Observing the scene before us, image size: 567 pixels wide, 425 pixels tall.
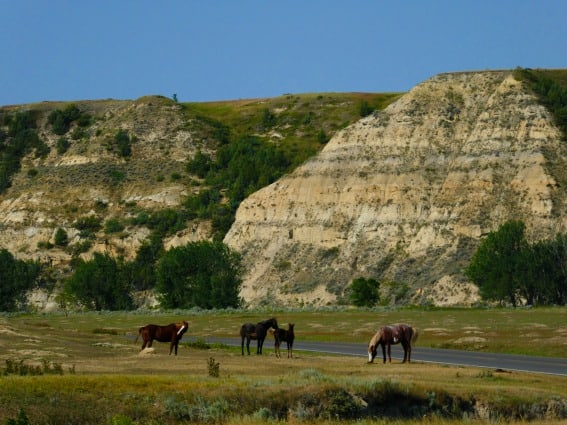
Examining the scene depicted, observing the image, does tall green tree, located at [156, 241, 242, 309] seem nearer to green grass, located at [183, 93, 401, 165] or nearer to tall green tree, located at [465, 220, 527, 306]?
tall green tree, located at [465, 220, 527, 306]

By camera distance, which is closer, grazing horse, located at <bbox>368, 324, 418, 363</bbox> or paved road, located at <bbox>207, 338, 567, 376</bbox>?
grazing horse, located at <bbox>368, 324, 418, 363</bbox>

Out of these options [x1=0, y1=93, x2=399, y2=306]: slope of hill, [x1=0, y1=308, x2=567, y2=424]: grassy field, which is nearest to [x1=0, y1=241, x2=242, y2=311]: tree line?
[x1=0, y1=93, x2=399, y2=306]: slope of hill

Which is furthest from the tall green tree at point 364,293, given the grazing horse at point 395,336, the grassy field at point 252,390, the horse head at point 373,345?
the grazing horse at point 395,336

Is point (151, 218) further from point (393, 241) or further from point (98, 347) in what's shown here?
point (98, 347)

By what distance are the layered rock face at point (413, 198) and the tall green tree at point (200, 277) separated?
738 centimetres

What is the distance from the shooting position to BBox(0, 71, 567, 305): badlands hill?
11088cm

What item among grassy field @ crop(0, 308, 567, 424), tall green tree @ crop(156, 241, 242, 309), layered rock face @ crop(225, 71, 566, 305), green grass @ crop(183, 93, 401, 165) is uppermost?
green grass @ crop(183, 93, 401, 165)

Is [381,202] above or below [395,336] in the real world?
above

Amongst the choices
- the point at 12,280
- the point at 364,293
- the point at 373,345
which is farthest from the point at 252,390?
the point at 12,280

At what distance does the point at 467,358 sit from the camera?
4559cm

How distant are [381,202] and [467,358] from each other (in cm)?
7366

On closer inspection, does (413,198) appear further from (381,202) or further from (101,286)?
(101,286)

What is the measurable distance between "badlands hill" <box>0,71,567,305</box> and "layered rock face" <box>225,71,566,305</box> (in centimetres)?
15

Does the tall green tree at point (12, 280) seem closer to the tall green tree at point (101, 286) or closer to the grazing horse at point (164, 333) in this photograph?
the tall green tree at point (101, 286)
